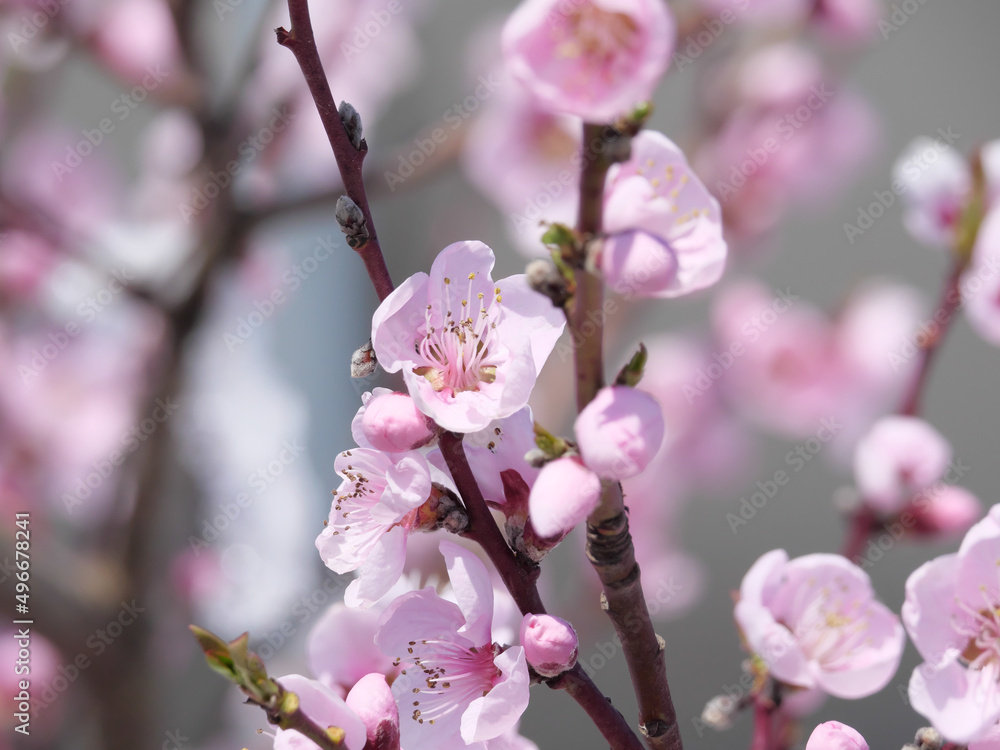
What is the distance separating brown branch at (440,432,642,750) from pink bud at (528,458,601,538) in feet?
0.26

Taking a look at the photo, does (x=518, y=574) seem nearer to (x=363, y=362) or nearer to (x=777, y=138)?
(x=363, y=362)

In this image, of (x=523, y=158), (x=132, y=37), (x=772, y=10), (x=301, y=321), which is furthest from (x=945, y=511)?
(x=301, y=321)

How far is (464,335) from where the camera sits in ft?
1.42

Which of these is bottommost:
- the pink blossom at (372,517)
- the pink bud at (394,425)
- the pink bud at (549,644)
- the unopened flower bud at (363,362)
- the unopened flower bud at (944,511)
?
the unopened flower bud at (944,511)

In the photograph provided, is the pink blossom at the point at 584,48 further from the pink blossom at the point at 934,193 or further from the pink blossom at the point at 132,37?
the pink blossom at the point at 132,37

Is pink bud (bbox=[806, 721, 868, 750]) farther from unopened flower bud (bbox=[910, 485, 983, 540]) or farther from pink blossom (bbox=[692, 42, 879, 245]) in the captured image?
pink blossom (bbox=[692, 42, 879, 245])

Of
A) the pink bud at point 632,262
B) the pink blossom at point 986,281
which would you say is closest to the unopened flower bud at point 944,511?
the pink blossom at point 986,281

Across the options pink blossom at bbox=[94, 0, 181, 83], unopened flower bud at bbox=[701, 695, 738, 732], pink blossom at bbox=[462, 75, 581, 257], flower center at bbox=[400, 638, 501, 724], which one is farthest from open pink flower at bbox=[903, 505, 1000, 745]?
pink blossom at bbox=[94, 0, 181, 83]

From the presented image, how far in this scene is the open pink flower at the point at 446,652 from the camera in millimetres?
391

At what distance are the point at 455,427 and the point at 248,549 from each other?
4.97 ft

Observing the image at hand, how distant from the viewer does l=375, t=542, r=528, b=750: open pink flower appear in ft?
1.28

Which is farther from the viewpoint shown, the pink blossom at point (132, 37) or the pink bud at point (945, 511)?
the pink blossom at point (132, 37)

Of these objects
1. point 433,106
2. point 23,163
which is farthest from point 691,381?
point 433,106

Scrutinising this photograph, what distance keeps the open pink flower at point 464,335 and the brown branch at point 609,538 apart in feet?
0.17
